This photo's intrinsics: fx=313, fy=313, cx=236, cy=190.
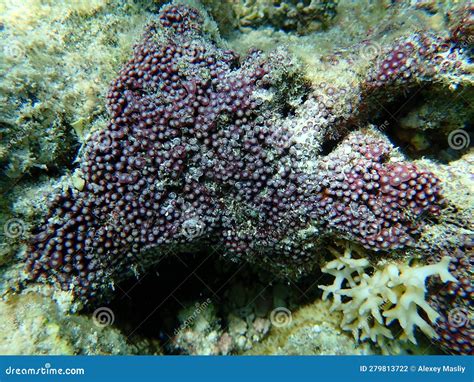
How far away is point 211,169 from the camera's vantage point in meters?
3.38

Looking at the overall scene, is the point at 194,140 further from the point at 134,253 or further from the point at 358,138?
the point at 358,138

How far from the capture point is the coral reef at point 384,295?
3.18 meters

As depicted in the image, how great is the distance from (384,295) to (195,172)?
7.98ft

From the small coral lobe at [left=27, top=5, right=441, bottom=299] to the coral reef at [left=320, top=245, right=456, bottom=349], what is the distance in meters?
0.34

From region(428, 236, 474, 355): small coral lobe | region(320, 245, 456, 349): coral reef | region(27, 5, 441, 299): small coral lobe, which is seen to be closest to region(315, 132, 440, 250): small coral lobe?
region(27, 5, 441, 299): small coral lobe

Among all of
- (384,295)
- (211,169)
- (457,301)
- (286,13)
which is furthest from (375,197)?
(286,13)

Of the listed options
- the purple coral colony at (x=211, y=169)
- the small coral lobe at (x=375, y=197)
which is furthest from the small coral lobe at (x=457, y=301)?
the small coral lobe at (x=375, y=197)

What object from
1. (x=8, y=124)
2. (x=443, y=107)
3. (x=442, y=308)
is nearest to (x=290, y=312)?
(x=442, y=308)

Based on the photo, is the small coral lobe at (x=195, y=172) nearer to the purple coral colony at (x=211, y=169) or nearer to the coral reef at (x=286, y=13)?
the purple coral colony at (x=211, y=169)

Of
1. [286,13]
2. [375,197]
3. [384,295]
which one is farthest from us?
[286,13]

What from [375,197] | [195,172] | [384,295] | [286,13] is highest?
[286,13]

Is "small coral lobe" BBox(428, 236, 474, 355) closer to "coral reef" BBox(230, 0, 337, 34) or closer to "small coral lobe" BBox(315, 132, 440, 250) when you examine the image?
"small coral lobe" BBox(315, 132, 440, 250)

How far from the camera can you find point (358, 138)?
3.37 metres

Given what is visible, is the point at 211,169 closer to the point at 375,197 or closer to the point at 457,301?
the point at 375,197
